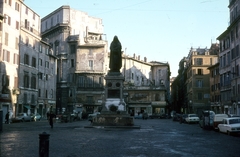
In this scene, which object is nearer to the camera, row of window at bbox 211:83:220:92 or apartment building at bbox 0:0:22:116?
apartment building at bbox 0:0:22:116

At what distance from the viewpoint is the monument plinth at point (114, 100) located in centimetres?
2848

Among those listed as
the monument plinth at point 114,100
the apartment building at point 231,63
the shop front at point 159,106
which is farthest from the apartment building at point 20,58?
the apartment building at point 231,63

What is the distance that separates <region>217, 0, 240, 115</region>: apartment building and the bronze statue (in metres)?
21.0

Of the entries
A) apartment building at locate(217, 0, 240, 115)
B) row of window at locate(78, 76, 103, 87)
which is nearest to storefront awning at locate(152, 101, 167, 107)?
row of window at locate(78, 76, 103, 87)

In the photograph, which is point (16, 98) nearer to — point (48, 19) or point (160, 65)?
point (48, 19)

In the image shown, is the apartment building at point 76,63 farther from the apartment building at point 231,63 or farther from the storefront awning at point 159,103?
the apartment building at point 231,63

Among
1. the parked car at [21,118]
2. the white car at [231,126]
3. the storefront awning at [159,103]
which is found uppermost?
the storefront awning at [159,103]

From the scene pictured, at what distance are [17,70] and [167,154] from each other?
41.8m

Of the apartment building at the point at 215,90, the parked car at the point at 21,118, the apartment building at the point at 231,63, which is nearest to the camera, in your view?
the parked car at the point at 21,118

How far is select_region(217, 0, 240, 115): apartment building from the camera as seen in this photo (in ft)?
154

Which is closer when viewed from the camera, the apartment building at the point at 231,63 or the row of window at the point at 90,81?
the apartment building at the point at 231,63

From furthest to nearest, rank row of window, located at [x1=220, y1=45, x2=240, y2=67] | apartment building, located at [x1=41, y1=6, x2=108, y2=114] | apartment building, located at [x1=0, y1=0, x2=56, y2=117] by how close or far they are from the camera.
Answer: apartment building, located at [x1=41, y1=6, x2=108, y2=114] < row of window, located at [x1=220, y1=45, x2=240, y2=67] < apartment building, located at [x1=0, y1=0, x2=56, y2=117]

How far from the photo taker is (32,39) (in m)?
55.7

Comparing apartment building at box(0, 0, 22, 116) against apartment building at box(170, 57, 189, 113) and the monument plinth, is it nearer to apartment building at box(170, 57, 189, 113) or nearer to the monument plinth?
the monument plinth
